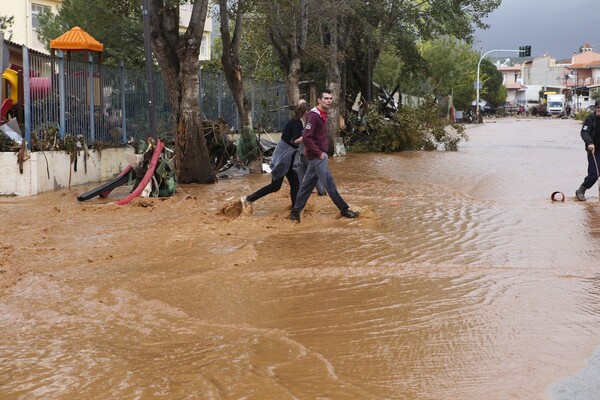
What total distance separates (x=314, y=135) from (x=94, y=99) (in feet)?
28.0

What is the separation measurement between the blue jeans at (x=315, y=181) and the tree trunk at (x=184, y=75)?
225 inches

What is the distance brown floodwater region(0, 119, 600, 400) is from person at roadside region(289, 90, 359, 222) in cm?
28

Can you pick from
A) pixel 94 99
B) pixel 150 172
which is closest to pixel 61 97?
pixel 94 99

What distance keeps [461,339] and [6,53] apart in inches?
523

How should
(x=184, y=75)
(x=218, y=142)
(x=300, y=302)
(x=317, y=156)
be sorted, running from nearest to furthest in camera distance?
(x=300, y=302) → (x=317, y=156) → (x=184, y=75) → (x=218, y=142)

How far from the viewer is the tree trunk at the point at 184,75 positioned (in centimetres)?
1549

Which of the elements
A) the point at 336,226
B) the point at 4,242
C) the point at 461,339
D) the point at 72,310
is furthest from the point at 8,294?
the point at 336,226

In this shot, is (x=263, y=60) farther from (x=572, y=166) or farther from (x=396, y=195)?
(x=396, y=195)

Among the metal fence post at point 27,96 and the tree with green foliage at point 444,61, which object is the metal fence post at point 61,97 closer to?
the metal fence post at point 27,96

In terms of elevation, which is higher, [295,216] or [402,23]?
[402,23]

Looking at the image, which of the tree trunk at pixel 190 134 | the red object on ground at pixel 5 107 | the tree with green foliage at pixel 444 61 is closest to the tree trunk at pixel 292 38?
the tree trunk at pixel 190 134

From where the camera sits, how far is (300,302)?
21.5ft

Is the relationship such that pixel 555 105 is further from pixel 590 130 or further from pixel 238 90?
pixel 590 130

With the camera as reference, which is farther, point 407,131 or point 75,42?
point 407,131
